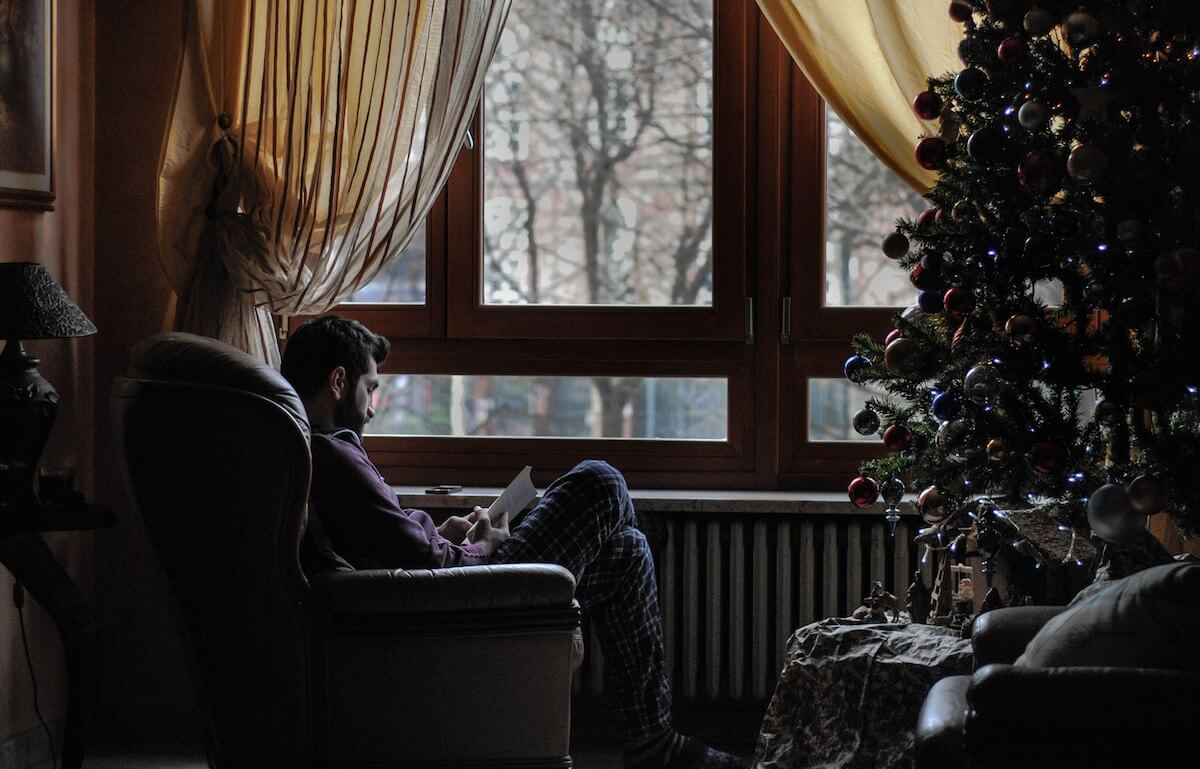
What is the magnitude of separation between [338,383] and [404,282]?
0.88 metres

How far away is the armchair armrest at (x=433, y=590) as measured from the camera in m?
2.46

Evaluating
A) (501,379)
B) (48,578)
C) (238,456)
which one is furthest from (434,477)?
(238,456)

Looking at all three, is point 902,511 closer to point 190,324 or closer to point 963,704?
point 963,704

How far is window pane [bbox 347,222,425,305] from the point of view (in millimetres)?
3646

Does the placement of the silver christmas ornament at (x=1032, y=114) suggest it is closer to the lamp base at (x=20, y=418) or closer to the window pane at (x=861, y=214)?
the window pane at (x=861, y=214)

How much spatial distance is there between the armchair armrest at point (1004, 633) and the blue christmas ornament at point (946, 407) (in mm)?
361

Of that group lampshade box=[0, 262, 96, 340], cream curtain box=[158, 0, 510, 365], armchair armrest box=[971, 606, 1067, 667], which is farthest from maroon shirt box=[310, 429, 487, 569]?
armchair armrest box=[971, 606, 1067, 667]

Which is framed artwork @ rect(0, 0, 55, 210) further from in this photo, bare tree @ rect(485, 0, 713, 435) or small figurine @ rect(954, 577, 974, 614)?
small figurine @ rect(954, 577, 974, 614)

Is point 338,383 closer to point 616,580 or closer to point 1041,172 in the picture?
point 616,580

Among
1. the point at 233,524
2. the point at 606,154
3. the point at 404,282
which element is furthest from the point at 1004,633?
the point at 404,282

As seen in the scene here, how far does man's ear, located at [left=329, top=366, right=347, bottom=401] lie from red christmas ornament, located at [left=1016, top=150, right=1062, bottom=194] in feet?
4.58

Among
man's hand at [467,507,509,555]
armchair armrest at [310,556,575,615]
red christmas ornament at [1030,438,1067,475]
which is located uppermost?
red christmas ornament at [1030,438,1067,475]

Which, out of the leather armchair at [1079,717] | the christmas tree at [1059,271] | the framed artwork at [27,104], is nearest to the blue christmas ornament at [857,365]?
the christmas tree at [1059,271]

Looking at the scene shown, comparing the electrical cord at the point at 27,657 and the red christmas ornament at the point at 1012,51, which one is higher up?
the red christmas ornament at the point at 1012,51
